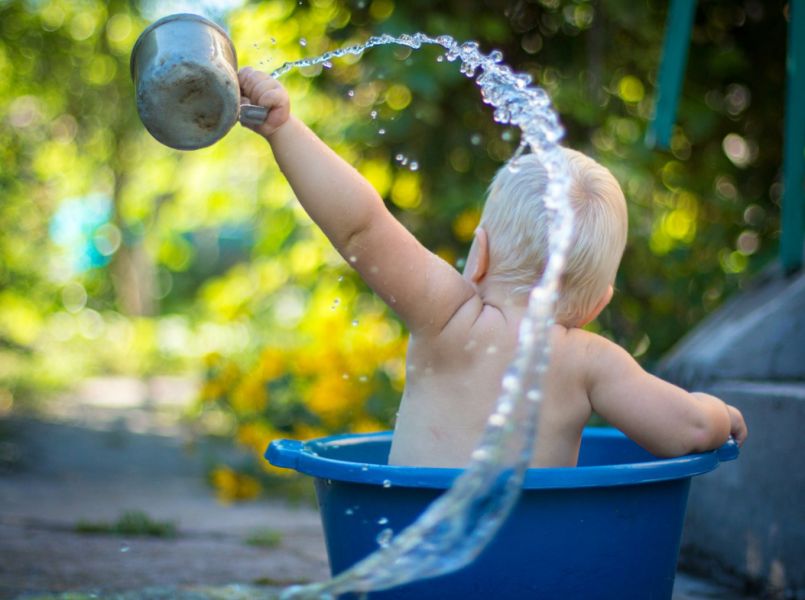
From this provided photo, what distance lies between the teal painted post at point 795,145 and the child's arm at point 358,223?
1.33m

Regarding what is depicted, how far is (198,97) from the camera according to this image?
4.02 ft

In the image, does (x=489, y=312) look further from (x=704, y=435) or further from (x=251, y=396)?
(x=251, y=396)

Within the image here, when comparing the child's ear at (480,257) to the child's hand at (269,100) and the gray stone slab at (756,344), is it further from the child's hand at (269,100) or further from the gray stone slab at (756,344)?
the gray stone slab at (756,344)

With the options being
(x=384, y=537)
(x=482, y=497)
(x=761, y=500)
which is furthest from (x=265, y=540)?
(x=482, y=497)

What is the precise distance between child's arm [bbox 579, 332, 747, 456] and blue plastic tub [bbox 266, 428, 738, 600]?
0.05 m

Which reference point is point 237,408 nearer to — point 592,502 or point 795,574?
point 795,574

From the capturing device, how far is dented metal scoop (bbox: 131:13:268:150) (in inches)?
47.5

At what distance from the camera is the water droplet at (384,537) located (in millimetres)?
1236

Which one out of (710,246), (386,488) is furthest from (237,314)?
(386,488)

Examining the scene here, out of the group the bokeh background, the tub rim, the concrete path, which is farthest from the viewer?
the bokeh background

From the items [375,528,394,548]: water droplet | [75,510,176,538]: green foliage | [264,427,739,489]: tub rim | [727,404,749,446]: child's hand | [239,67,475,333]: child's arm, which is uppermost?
[239,67,475,333]: child's arm

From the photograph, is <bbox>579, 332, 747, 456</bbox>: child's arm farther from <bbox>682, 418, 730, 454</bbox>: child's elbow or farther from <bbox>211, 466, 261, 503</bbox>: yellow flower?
<bbox>211, 466, 261, 503</bbox>: yellow flower

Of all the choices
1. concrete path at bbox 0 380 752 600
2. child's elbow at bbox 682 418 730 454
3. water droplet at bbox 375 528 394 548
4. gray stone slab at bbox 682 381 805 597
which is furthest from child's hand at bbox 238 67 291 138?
gray stone slab at bbox 682 381 805 597

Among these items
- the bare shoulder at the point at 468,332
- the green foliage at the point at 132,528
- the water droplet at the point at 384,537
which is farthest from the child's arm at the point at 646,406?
the green foliage at the point at 132,528
